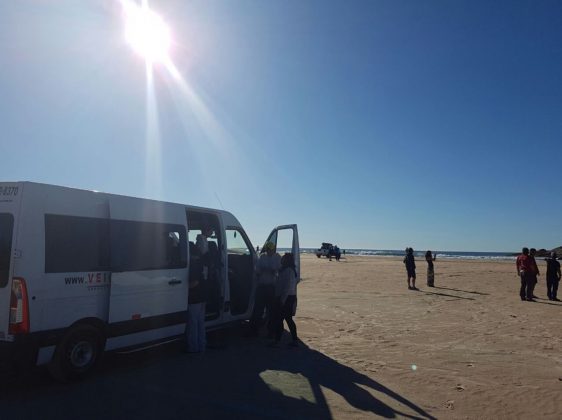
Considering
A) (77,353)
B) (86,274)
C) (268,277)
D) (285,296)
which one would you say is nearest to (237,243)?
(268,277)

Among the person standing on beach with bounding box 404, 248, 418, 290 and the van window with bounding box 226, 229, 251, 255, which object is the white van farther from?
the person standing on beach with bounding box 404, 248, 418, 290

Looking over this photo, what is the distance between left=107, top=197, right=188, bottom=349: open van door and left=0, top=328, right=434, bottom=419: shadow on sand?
59cm


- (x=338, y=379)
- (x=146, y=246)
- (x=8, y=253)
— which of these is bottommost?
(x=338, y=379)

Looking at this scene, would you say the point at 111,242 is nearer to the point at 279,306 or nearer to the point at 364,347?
the point at 279,306

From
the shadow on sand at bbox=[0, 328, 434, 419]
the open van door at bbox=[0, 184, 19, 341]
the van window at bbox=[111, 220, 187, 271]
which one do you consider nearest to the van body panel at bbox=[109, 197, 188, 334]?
the van window at bbox=[111, 220, 187, 271]

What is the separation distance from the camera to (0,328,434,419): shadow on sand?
16.9 feet

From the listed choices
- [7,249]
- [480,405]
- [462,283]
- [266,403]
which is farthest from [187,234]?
[462,283]

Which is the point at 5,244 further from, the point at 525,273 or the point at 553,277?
the point at 553,277

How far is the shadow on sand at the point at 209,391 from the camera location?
5.16m

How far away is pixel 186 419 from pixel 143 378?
174 cm

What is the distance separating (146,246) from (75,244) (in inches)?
49.0

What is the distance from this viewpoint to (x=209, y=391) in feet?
19.3

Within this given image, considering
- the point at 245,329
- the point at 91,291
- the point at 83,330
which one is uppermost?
the point at 91,291

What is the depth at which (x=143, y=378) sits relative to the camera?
645cm
